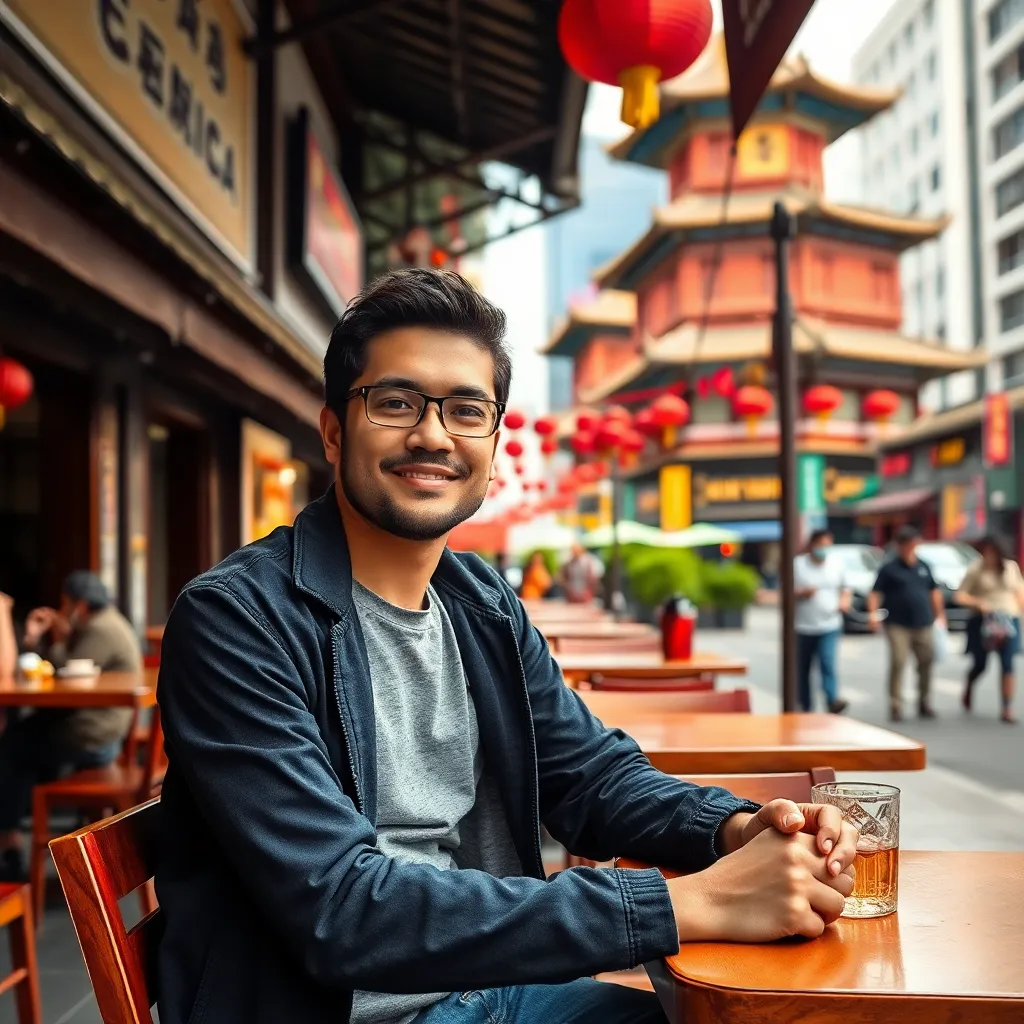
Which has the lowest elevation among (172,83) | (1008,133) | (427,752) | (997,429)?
(427,752)

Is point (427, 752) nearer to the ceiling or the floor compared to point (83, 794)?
nearer to the ceiling

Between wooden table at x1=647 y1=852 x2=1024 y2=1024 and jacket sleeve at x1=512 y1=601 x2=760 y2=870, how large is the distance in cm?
26

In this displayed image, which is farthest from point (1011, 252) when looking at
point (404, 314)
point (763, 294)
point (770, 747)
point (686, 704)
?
point (404, 314)

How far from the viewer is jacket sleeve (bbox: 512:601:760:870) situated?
1577mm

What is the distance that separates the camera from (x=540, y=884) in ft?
4.16

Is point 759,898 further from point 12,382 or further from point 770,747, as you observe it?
point 12,382

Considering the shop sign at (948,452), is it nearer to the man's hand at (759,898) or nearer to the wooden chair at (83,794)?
the wooden chair at (83,794)

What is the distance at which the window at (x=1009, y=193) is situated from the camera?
4053 centimetres

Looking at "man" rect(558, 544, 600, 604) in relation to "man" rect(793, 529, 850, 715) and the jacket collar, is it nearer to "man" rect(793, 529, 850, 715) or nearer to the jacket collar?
"man" rect(793, 529, 850, 715)

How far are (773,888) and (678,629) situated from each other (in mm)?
3592

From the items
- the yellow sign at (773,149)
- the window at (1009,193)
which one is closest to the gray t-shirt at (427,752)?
the yellow sign at (773,149)

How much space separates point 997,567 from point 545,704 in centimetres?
827

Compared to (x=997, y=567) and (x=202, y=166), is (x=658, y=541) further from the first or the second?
(x=202, y=166)

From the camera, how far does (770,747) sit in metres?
2.49
